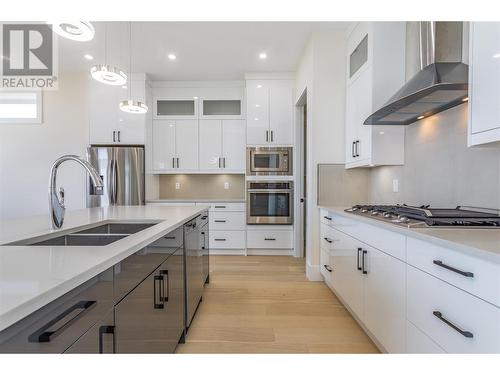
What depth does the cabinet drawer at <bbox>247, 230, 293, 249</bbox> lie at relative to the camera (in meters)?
4.12

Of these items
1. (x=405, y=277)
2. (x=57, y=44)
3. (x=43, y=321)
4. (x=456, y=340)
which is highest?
(x=57, y=44)

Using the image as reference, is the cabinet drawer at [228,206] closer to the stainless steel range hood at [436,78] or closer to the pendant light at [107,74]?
the pendant light at [107,74]

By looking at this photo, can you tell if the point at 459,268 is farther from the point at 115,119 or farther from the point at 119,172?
the point at 115,119

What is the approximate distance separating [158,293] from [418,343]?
129cm

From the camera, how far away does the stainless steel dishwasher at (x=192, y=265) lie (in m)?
1.94

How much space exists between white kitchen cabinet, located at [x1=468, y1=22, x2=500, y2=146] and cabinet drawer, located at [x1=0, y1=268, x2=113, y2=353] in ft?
5.71

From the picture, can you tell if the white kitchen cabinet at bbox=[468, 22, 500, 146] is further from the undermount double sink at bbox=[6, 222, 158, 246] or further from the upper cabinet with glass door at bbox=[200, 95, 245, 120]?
the upper cabinet with glass door at bbox=[200, 95, 245, 120]

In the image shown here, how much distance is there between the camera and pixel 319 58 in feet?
10.00

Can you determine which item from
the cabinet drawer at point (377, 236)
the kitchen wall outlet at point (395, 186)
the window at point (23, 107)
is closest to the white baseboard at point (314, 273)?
the cabinet drawer at point (377, 236)

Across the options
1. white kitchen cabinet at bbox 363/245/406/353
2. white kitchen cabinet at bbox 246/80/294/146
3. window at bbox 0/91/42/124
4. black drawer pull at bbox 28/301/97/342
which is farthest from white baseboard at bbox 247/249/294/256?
window at bbox 0/91/42/124

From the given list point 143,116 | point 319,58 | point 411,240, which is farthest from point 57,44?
point 411,240
